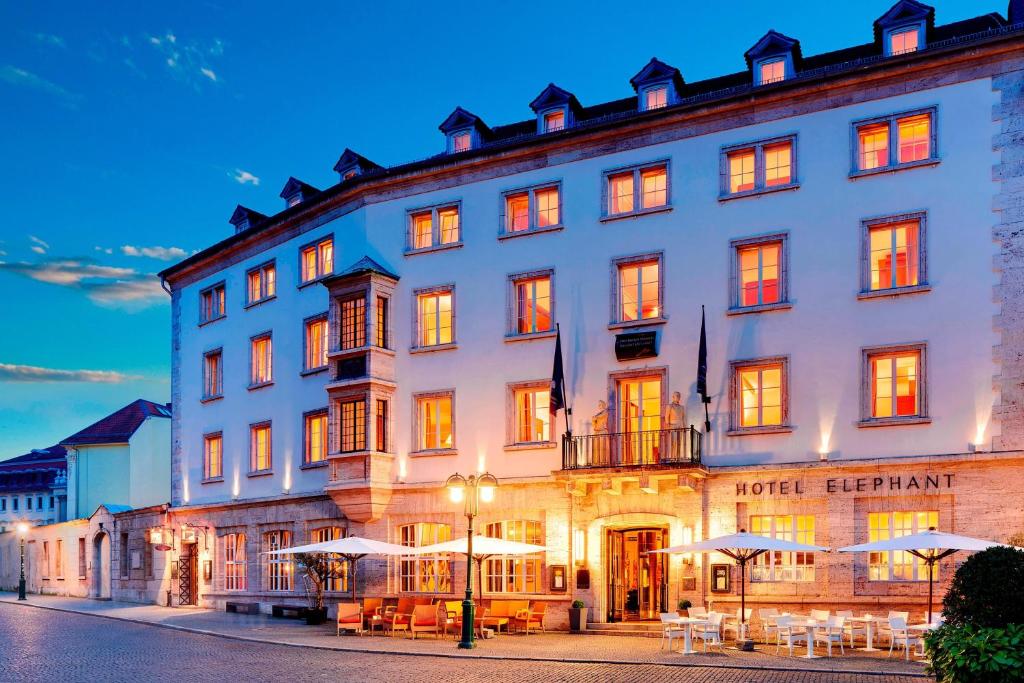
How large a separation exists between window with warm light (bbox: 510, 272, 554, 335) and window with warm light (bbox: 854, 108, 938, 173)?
29.0 ft

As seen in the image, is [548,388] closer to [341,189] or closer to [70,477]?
[341,189]

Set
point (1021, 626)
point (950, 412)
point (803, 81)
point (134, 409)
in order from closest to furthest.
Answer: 1. point (1021, 626)
2. point (950, 412)
3. point (803, 81)
4. point (134, 409)

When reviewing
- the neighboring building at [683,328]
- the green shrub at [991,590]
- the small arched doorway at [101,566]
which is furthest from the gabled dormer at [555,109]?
the small arched doorway at [101,566]

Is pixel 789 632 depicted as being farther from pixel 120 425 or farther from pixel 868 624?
pixel 120 425

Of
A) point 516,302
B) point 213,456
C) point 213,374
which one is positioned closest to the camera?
point 516,302

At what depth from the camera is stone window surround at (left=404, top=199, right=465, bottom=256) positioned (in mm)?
33250

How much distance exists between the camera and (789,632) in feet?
77.0

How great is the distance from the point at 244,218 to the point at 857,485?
24594 mm

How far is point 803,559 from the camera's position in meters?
27.2

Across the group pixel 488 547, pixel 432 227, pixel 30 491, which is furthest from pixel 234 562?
pixel 30 491

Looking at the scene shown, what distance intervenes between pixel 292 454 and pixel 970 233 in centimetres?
2147

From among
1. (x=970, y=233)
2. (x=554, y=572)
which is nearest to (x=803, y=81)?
(x=970, y=233)

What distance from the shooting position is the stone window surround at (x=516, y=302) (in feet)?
103

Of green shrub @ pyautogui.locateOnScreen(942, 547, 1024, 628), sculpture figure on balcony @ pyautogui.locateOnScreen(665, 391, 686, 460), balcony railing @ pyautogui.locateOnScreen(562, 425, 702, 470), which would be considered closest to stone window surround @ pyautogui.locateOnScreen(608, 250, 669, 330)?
sculpture figure on balcony @ pyautogui.locateOnScreen(665, 391, 686, 460)
